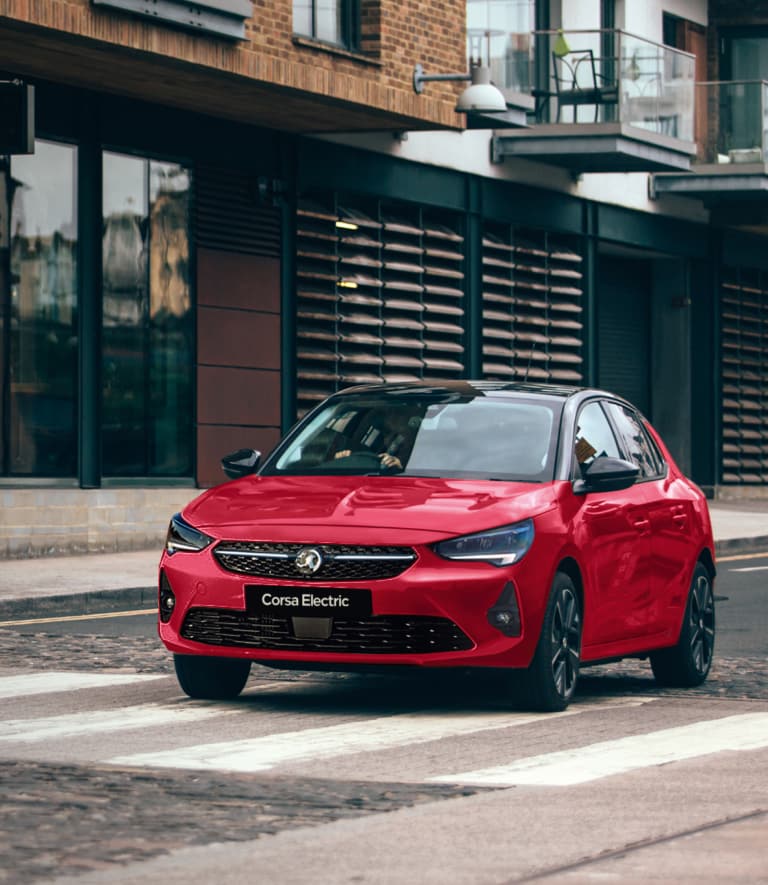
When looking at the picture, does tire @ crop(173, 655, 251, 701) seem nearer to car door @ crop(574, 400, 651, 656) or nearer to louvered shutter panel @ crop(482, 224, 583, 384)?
car door @ crop(574, 400, 651, 656)

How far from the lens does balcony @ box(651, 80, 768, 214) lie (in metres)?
31.2

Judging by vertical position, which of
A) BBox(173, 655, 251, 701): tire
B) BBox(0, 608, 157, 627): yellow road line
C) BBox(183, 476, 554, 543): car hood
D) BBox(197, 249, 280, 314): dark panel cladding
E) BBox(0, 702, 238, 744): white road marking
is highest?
BBox(197, 249, 280, 314): dark panel cladding

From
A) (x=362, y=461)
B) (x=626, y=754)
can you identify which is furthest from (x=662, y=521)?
(x=626, y=754)

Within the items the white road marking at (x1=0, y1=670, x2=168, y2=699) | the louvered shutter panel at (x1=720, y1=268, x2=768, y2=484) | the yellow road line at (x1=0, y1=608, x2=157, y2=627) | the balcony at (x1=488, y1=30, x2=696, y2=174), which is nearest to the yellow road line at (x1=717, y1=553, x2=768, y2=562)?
the balcony at (x1=488, y1=30, x2=696, y2=174)

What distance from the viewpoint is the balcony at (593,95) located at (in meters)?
28.2

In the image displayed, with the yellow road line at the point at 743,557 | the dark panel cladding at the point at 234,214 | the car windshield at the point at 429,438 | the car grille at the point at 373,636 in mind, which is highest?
the dark panel cladding at the point at 234,214

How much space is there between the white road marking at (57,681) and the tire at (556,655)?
2.32 meters

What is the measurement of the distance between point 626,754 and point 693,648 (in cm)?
291

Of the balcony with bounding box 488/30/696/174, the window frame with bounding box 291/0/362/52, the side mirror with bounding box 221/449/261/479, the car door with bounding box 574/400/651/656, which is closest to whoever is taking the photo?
the car door with bounding box 574/400/651/656

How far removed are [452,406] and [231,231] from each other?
45.3 feet

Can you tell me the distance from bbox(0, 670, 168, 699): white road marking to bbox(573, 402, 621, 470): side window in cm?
248

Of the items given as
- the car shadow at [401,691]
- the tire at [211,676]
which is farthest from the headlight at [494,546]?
the tire at [211,676]

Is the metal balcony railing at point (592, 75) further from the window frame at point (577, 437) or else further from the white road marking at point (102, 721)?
the white road marking at point (102, 721)

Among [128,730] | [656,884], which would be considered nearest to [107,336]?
[128,730]
